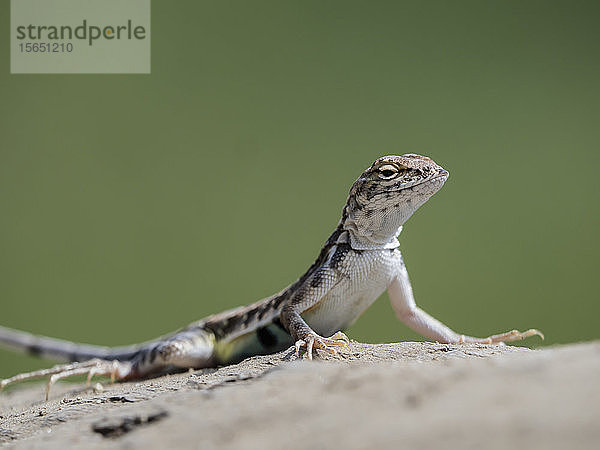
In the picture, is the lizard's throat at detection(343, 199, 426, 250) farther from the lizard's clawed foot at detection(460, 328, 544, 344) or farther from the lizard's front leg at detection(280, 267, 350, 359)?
the lizard's clawed foot at detection(460, 328, 544, 344)

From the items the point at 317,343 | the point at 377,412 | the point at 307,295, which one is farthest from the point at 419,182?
the point at 377,412

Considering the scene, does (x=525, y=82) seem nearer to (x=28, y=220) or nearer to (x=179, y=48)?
(x=179, y=48)

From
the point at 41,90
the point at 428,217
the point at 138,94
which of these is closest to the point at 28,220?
the point at 41,90

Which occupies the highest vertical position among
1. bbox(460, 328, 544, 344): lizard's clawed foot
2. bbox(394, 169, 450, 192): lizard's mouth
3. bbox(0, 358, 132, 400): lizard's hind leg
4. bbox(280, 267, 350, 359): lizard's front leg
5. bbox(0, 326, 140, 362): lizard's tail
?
bbox(394, 169, 450, 192): lizard's mouth

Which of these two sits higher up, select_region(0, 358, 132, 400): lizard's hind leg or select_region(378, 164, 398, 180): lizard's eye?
select_region(378, 164, 398, 180): lizard's eye

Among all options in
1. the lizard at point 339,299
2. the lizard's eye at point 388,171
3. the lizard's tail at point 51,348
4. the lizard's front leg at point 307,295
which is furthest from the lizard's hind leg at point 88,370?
the lizard's eye at point 388,171

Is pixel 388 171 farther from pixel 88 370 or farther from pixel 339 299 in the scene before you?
pixel 88 370

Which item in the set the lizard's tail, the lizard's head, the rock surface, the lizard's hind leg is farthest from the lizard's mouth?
the lizard's tail
